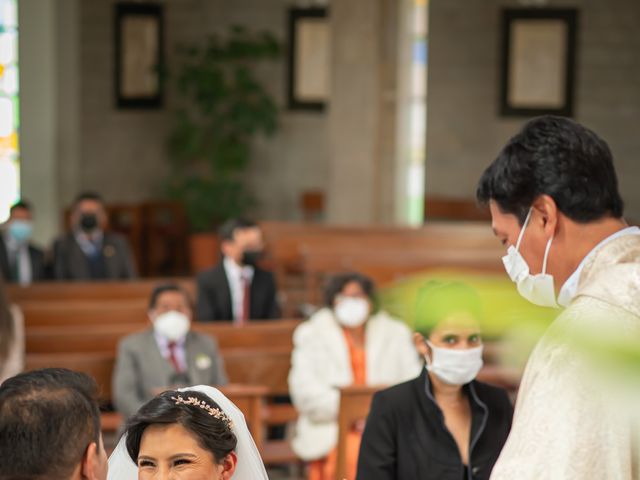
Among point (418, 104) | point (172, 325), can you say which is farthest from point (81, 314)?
point (418, 104)

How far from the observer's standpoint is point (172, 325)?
20.9 feet

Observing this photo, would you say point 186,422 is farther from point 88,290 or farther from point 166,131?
point 166,131

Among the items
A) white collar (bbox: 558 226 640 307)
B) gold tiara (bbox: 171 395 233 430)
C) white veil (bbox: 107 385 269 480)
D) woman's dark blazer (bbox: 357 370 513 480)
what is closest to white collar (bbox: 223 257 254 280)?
woman's dark blazer (bbox: 357 370 513 480)

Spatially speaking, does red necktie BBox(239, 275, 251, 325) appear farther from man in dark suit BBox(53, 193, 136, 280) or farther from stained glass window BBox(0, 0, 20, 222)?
stained glass window BBox(0, 0, 20, 222)

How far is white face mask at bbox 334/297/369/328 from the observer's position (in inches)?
245

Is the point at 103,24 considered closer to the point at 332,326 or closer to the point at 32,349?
the point at 32,349

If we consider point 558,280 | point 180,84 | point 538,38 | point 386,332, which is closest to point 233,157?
point 180,84

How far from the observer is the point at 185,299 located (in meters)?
6.61

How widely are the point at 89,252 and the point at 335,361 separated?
4117 millimetres

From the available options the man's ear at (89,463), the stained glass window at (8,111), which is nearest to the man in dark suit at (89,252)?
the stained glass window at (8,111)

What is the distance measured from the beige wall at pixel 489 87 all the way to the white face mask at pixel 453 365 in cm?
1343

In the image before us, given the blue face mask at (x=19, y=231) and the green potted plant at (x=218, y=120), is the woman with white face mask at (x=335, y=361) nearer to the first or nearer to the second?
the blue face mask at (x=19, y=231)

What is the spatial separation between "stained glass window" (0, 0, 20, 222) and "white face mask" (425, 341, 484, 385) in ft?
39.4

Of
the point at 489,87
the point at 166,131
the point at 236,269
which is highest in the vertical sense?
the point at 489,87
